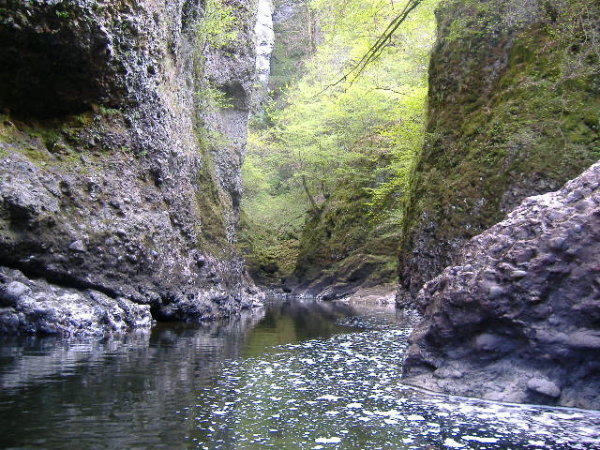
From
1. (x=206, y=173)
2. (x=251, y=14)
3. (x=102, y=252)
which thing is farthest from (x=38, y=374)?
(x=251, y=14)

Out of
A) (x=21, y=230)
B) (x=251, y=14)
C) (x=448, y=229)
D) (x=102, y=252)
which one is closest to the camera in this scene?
(x=21, y=230)

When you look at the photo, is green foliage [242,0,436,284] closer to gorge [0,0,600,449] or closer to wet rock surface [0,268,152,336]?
gorge [0,0,600,449]

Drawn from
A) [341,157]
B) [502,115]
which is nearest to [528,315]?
[502,115]

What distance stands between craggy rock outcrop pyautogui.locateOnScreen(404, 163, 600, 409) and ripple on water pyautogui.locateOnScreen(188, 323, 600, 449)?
1.06 ft

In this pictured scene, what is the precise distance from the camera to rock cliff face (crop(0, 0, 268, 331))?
10.2 meters

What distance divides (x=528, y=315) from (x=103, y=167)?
A: 9.77 meters

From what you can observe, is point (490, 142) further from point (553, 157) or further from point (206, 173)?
point (206, 173)

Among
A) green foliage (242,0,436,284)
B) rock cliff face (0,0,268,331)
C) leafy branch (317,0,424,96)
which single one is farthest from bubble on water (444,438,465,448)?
green foliage (242,0,436,284)

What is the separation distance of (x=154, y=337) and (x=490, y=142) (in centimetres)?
784

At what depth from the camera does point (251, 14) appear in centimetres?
2450

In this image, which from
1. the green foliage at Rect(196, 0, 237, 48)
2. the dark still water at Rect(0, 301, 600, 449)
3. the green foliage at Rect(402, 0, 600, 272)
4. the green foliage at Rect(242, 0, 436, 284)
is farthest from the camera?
the green foliage at Rect(242, 0, 436, 284)

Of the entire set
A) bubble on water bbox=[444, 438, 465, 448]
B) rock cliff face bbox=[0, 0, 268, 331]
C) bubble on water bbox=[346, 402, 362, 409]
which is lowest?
bubble on water bbox=[444, 438, 465, 448]

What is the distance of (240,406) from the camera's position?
5.20m

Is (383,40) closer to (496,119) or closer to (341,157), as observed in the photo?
(496,119)
